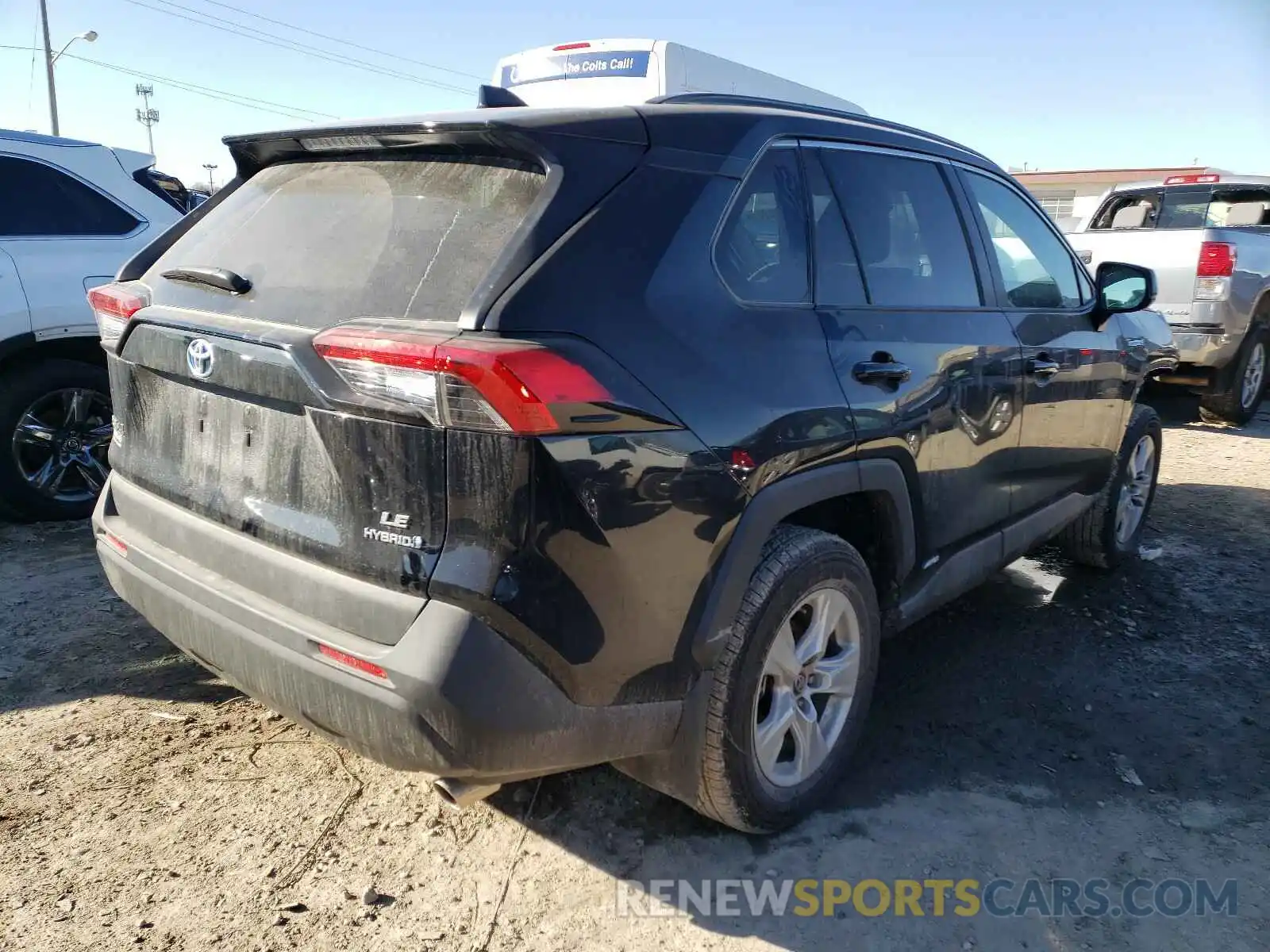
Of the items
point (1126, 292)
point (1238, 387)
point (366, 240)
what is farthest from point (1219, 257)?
point (366, 240)

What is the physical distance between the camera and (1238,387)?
857cm

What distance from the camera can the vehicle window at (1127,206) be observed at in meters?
9.63

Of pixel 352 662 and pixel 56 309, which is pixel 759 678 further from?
pixel 56 309

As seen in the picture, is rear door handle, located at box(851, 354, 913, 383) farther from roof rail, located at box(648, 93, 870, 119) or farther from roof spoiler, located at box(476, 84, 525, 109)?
roof spoiler, located at box(476, 84, 525, 109)

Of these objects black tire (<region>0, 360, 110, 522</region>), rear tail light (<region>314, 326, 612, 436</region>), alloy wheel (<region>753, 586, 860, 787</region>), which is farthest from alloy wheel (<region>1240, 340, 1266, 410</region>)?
black tire (<region>0, 360, 110, 522</region>)

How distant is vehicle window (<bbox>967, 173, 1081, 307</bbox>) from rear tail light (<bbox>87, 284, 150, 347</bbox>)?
281 centimetres

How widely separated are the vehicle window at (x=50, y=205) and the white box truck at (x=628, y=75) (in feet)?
11.2

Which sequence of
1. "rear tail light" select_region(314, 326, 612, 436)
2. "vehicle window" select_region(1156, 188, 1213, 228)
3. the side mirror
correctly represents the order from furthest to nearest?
"vehicle window" select_region(1156, 188, 1213, 228), the side mirror, "rear tail light" select_region(314, 326, 612, 436)

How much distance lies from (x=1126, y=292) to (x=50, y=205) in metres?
5.44

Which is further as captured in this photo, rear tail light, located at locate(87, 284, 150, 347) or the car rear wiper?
rear tail light, located at locate(87, 284, 150, 347)

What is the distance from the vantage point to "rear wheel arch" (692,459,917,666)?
2178 millimetres

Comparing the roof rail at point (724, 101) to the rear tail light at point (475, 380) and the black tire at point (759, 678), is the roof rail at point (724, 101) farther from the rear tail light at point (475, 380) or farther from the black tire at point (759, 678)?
the black tire at point (759, 678)

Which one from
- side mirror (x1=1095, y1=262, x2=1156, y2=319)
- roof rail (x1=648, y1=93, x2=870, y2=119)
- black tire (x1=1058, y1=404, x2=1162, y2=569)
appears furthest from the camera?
black tire (x1=1058, y1=404, x2=1162, y2=569)

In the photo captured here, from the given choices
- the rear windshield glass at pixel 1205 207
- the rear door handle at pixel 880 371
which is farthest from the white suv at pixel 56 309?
the rear windshield glass at pixel 1205 207
